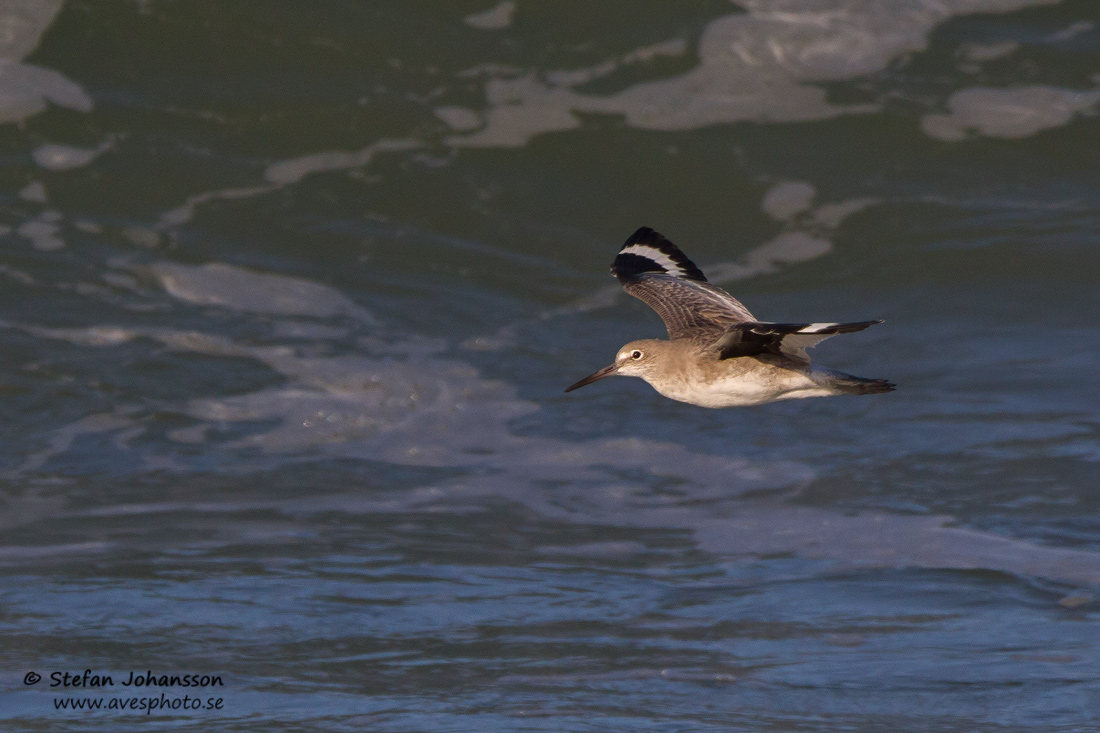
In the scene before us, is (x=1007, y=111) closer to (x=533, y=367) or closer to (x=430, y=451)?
(x=533, y=367)

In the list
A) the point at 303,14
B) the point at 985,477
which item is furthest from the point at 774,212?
the point at 303,14

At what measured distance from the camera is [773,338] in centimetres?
793

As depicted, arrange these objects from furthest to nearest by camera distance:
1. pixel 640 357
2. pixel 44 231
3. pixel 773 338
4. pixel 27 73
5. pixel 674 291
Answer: pixel 27 73 → pixel 44 231 → pixel 674 291 → pixel 640 357 → pixel 773 338

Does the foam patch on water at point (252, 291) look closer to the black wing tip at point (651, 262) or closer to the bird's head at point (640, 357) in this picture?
the black wing tip at point (651, 262)

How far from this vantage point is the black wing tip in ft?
35.1

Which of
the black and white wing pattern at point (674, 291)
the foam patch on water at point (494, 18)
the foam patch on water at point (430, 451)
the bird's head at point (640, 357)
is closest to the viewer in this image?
the bird's head at point (640, 357)

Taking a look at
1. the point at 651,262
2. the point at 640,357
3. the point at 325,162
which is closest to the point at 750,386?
the point at 640,357

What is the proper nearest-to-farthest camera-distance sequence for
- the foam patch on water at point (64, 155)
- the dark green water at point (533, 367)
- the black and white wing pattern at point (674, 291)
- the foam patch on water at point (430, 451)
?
the black and white wing pattern at point (674, 291), the dark green water at point (533, 367), the foam patch on water at point (430, 451), the foam patch on water at point (64, 155)

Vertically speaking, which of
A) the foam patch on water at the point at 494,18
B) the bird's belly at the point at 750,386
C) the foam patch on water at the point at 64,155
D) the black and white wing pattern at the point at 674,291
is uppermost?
the foam patch on water at the point at 494,18

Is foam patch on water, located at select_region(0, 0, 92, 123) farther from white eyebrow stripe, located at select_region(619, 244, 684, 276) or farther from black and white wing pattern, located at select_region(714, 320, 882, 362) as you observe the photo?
black and white wing pattern, located at select_region(714, 320, 882, 362)

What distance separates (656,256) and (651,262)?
0.13 meters

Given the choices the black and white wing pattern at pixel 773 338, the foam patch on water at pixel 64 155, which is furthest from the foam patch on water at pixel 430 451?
the black and white wing pattern at pixel 773 338

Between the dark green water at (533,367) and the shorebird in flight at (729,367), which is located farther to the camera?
the dark green water at (533,367)

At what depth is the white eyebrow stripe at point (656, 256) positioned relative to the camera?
1080cm
